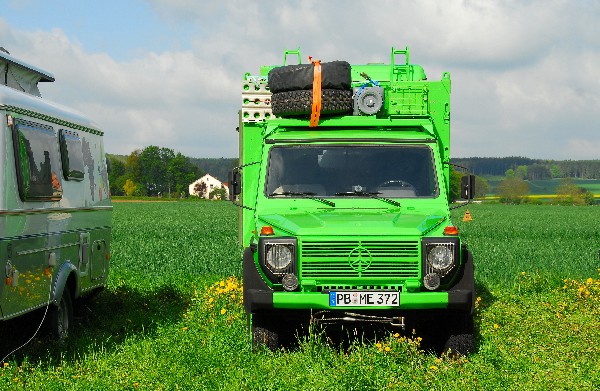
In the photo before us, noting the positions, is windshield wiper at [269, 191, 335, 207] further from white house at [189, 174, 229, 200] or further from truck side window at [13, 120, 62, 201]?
white house at [189, 174, 229, 200]

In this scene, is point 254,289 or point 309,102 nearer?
point 254,289

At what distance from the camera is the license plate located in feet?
29.4

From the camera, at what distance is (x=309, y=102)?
1044 cm

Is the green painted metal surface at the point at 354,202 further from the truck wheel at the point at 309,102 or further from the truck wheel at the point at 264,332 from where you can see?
the truck wheel at the point at 264,332

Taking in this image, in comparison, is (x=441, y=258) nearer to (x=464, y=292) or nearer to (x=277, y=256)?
(x=464, y=292)

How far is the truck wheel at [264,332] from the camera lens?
370 inches

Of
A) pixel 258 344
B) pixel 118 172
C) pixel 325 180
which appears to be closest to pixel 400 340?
pixel 258 344

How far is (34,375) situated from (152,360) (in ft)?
3.90

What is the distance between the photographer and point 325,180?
10.2 meters

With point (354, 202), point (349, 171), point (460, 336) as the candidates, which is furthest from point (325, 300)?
point (349, 171)

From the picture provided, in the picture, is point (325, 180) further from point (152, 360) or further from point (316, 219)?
point (152, 360)

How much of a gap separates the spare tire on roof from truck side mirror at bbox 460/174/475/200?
5.74 ft

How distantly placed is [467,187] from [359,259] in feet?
7.25

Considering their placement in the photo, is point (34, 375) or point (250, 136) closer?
point (34, 375)
